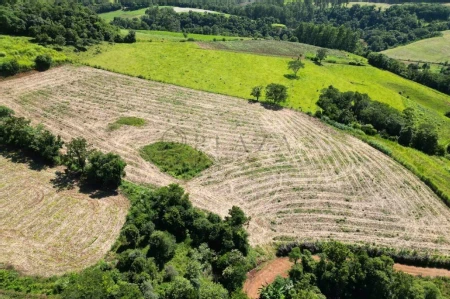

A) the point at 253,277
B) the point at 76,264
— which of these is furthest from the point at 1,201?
the point at 253,277

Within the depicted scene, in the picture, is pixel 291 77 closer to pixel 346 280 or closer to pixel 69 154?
pixel 69 154

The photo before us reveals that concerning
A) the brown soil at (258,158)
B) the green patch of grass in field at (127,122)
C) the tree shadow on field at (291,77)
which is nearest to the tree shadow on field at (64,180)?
the brown soil at (258,158)

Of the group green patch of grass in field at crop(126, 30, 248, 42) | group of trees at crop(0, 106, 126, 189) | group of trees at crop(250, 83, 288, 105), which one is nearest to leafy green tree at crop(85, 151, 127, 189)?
group of trees at crop(0, 106, 126, 189)

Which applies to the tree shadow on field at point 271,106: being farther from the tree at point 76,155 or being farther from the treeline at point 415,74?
the treeline at point 415,74

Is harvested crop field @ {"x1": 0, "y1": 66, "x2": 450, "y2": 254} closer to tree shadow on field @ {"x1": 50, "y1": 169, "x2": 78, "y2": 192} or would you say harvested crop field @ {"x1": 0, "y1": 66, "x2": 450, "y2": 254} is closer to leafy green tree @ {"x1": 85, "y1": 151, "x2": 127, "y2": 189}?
leafy green tree @ {"x1": 85, "y1": 151, "x2": 127, "y2": 189}

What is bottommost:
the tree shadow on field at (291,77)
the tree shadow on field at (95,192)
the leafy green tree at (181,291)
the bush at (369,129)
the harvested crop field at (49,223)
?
the harvested crop field at (49,223)

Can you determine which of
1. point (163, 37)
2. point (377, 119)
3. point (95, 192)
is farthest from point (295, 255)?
point (163, 37)
